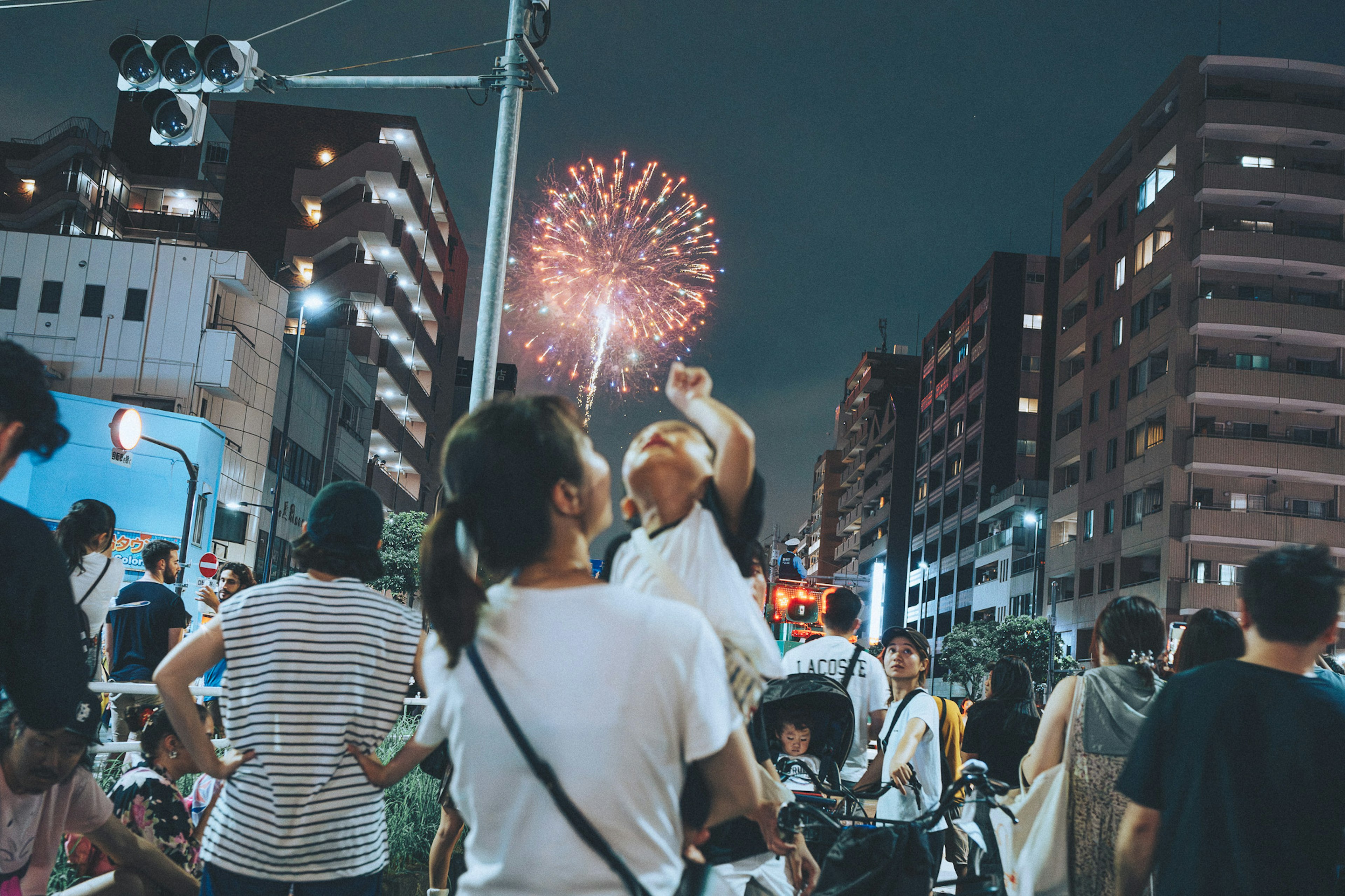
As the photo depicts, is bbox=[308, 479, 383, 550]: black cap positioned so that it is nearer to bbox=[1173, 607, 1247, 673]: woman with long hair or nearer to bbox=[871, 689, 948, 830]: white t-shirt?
bbox=[1173, 607, 1247, 673]: woman with long hair

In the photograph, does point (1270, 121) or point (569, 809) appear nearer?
point (569, 809)

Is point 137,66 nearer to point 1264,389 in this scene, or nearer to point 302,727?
point 302,727

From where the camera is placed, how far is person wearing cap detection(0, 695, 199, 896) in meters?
3.23

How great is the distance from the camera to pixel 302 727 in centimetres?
306

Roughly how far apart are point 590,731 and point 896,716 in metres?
4.61

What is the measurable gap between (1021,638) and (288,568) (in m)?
33.3

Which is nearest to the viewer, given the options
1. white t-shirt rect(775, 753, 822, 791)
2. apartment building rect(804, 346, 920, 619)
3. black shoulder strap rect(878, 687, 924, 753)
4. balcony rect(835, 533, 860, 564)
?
white t-shirt rect(775, 753, 822, 791)

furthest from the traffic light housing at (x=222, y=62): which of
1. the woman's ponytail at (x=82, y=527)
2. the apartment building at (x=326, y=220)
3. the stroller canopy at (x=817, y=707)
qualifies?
the apartment building at (x=326, y=220)

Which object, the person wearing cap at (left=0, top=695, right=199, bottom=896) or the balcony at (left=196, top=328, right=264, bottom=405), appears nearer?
the person wearing cap at (left=0, top=695, right=199, bottom=896)

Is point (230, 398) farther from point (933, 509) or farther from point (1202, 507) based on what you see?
point (933, 509)

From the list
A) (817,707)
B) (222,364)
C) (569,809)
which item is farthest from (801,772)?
(222,364)

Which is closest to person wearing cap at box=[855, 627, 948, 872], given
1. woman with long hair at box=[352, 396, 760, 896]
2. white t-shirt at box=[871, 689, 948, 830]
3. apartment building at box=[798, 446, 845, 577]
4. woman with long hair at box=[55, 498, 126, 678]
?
white t-shirt at box=[871, 689, 948, 830]

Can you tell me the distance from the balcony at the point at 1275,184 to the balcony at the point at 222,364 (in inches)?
1627

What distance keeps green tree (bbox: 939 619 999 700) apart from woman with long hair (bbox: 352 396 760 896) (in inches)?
2063
